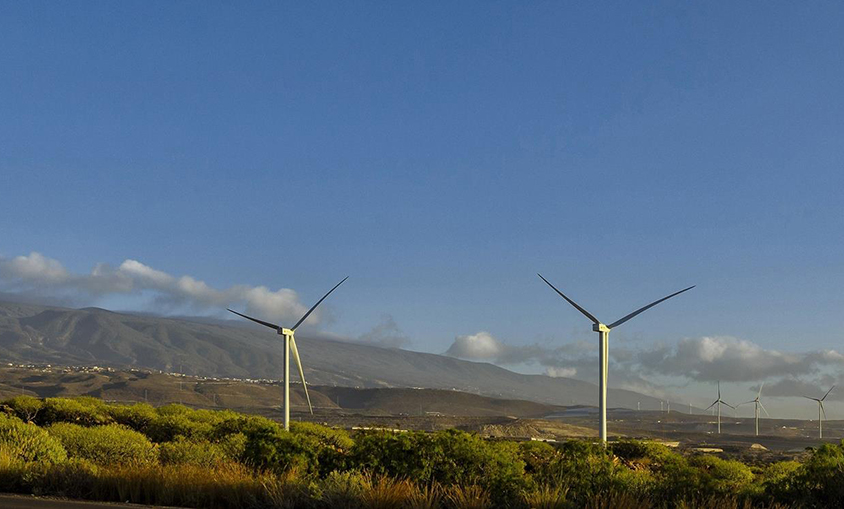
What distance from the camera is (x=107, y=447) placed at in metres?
30.0

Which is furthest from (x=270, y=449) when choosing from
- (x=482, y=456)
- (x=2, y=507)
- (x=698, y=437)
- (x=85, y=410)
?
(x=698, y=437)

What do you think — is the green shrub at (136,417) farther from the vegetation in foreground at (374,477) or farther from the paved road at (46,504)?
the paved road at (46,504)

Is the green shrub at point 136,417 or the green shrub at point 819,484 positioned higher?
the green shrub at point 819,484

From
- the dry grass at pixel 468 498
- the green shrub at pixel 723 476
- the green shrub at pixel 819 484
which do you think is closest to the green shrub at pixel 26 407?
the green shrub at pixel 723 476

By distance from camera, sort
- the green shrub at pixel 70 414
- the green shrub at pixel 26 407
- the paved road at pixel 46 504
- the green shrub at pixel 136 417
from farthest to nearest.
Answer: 1. the green shrub at pixel 26 407
2. the green shrub at pixel 70 414
3. the green shrub at pixel 136 417
4. the paved road at pixel 46 504

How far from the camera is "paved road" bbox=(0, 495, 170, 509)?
2036 centimetres

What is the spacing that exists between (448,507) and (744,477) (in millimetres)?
28687

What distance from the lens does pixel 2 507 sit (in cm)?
1998

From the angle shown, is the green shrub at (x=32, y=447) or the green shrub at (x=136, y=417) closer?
the green shrub at (x=32, y=447)

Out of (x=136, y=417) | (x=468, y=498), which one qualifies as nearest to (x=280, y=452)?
(x=468, y=498)

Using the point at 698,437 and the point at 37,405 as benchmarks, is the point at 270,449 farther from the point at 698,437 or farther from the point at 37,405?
the point at 698,437

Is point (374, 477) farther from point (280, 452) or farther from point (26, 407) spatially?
point (26, 407)

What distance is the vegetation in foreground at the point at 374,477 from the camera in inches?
834

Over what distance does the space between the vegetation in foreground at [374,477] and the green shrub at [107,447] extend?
7 centimetres
